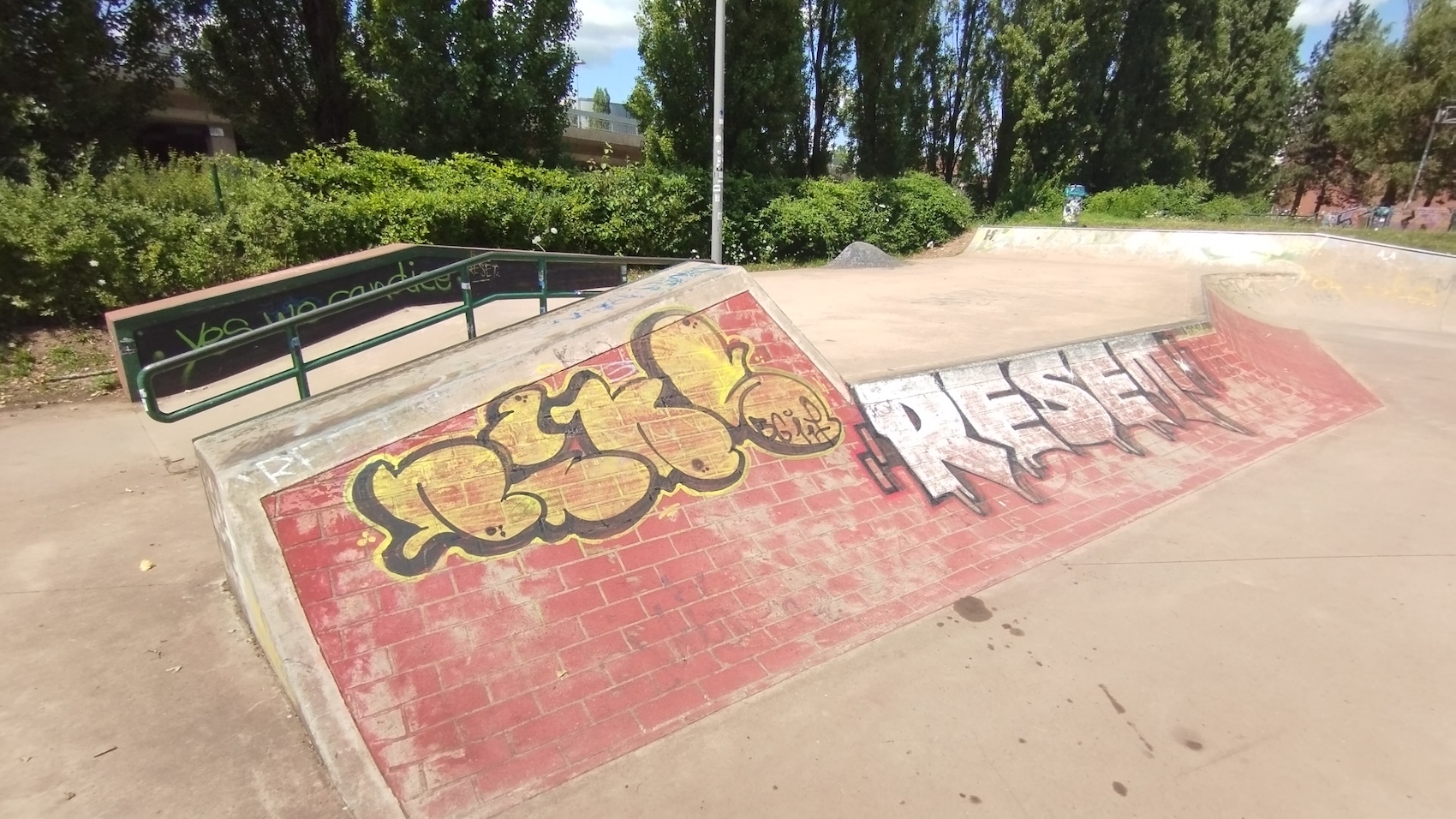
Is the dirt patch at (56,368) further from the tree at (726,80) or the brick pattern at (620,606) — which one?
the tree at (726,80)

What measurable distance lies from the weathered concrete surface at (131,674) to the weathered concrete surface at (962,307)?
4715 millimetres

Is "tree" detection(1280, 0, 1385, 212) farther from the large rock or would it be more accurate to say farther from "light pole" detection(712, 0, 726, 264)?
"light pole" detection(712, 0, 726, 264)

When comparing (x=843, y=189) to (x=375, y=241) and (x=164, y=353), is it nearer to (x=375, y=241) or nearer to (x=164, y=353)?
(x=375, y=241)

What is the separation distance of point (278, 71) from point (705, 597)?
1758 cm

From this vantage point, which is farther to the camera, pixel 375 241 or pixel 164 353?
pixel 375 241

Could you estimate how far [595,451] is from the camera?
182 inches

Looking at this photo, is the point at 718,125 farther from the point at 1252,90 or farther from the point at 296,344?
the point at 1252,90

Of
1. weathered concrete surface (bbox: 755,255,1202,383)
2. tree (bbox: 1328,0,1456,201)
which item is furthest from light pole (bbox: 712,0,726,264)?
tree (bbox: 1328,0,1456,201)

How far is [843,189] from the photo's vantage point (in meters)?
17.7

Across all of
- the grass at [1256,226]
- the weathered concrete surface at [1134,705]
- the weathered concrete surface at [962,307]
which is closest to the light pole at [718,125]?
the weathered concrete surface at [962,307]

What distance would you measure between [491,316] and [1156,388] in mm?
8331

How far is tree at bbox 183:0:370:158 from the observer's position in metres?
14.7

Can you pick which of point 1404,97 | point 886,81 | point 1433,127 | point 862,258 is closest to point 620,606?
point 862,258

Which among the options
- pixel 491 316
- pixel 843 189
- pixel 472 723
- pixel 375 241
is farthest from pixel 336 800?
pixel 843 189
